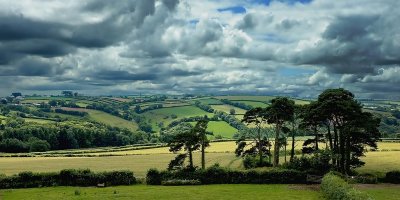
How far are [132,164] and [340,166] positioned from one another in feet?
177

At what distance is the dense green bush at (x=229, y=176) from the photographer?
76.4 meters

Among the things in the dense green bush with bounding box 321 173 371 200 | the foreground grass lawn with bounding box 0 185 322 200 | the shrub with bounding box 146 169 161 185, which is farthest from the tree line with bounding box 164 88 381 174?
the dense green bush with bounding box 321 173 371 200

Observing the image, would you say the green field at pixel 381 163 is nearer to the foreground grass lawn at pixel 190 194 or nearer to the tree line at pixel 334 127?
the tree line at pixel 334 127

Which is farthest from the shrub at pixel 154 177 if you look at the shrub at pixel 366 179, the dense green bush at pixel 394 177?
the dense green bush at pixel 394 177

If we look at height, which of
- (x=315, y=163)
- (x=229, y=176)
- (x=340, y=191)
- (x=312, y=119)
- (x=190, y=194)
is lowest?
(x=229, y=176)

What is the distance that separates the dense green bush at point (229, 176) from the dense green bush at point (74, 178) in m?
5.28

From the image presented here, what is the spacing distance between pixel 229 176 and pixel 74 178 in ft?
96.5

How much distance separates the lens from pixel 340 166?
272 feet

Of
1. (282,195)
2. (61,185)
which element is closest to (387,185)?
(282,195)

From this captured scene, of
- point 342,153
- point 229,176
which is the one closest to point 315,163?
point 342,153

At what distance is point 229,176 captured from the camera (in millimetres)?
78562

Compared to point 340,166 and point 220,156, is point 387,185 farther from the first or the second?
point 220,156

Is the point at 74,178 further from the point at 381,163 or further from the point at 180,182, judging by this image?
the point at 381,163

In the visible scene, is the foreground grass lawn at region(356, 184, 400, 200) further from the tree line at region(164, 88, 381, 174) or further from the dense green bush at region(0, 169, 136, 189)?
the dense green bush at region(0, 169, 136, 189)
